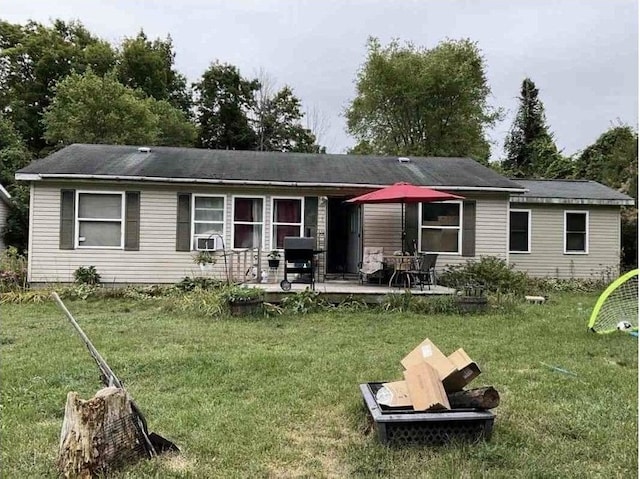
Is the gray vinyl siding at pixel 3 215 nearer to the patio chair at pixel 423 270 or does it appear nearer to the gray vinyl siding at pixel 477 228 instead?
the gray vinyl siding at pixel 477 228

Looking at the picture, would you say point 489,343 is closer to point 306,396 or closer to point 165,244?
point 306,396

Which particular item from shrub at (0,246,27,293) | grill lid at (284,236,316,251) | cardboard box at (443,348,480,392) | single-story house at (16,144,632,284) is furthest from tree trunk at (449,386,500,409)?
shrub at (0,246,27,293)

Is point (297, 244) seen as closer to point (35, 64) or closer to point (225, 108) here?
point (225, 108)

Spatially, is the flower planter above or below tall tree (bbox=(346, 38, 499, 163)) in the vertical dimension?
below

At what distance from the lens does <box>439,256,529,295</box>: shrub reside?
9961mm

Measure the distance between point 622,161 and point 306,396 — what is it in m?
19.3

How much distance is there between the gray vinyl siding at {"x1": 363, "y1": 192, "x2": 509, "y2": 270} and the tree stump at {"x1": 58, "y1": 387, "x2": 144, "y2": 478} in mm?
8483

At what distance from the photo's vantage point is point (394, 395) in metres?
3.34

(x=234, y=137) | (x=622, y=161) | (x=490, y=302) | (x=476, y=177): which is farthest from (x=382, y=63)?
(x=490, y=302)

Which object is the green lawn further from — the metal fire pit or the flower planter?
the flower planter

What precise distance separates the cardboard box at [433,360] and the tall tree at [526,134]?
2522cm

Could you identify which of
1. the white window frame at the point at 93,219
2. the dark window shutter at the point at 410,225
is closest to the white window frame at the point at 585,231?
the dark window shutter at the point at 410,225

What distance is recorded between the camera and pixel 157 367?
4.68m

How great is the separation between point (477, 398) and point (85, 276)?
28.8 ft
